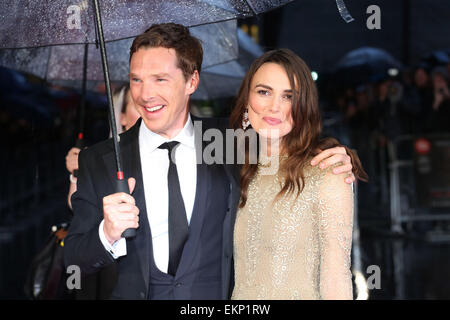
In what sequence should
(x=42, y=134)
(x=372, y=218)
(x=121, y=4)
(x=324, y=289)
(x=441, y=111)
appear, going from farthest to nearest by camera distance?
(x=42, y=134)
(x=372, y=218)
(x=441, y=111)
(x=121, y=4)
(x=324, y=289)

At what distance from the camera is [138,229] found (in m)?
3.45

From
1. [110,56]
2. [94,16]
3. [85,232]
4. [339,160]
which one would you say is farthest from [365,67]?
[85,232]

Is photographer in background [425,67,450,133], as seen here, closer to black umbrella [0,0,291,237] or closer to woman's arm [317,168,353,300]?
black umbrella [0,0,291,237]

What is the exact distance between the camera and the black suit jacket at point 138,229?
336 cm

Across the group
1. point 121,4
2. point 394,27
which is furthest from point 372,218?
point 394,27

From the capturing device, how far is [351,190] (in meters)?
3.27

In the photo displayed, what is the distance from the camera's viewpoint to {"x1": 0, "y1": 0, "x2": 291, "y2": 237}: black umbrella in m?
3.70

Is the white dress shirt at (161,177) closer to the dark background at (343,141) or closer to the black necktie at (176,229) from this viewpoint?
the black necktie at (176,229)

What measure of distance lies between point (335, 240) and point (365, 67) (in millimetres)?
12793

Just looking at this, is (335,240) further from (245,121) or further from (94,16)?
(94,16)

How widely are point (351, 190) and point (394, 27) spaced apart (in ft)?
80.4
